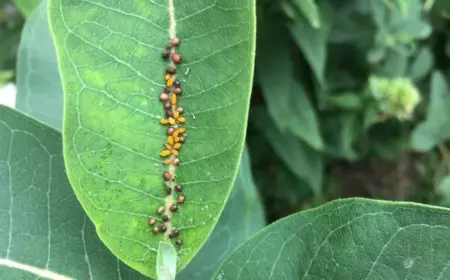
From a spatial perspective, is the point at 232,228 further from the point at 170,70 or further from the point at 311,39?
the point at 311,39

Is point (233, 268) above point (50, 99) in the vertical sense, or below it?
below

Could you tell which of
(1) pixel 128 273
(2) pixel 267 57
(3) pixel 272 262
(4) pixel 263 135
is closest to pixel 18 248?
(1) pixel 128 273

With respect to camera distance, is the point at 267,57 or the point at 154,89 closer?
the point at 154,89

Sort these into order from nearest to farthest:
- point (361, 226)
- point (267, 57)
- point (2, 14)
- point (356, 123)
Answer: point (361, 226) < point (267, 57) < point (356, 123) < point (2, 14)

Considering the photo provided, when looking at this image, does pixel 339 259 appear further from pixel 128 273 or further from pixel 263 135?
pixel 263 135

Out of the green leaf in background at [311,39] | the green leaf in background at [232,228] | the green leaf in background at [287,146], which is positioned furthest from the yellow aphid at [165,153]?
the green leaf in background at [287,146]

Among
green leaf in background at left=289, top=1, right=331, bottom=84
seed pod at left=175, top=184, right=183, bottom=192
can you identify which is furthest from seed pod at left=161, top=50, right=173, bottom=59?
green leaf in background at left=289, top=1, right=331, bottom=84

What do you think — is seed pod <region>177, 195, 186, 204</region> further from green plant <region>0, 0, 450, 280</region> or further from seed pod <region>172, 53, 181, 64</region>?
seed pod <region>172, 53, 181, 64</region>
